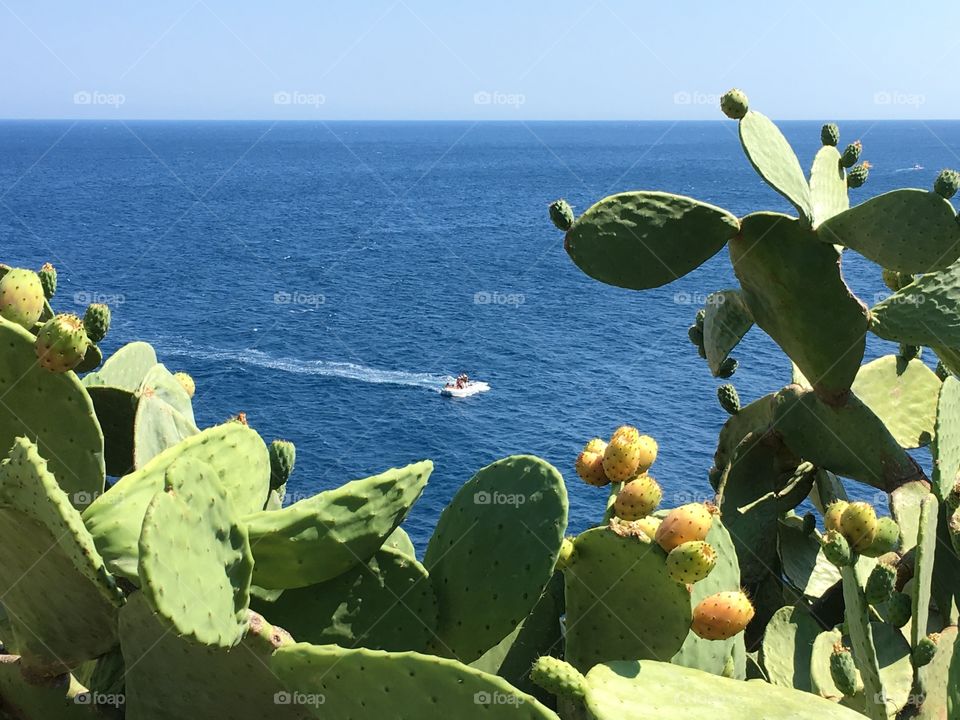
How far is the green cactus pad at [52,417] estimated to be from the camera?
2061 mm

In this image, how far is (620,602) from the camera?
2070 millimetres

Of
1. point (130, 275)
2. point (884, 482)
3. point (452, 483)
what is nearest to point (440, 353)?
point (452, 483)

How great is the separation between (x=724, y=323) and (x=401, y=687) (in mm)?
2649

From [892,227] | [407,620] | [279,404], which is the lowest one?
[279,404]

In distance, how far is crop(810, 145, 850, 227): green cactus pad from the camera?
3.58 m

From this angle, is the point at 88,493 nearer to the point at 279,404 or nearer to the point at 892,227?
the point at 892,227

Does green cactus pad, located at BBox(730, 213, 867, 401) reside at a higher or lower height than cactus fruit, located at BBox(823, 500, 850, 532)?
higher

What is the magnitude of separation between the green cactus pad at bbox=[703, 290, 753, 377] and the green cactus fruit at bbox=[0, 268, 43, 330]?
2395 mm

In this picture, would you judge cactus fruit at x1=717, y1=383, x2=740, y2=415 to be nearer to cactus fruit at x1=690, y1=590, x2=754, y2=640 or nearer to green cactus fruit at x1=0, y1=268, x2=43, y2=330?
cactus fruit at x1=690, y1=590, x2=754, y2=640

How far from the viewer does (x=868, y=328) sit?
3.44 metres

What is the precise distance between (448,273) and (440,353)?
48.9 feet

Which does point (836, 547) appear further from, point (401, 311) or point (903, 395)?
point (401, 311)

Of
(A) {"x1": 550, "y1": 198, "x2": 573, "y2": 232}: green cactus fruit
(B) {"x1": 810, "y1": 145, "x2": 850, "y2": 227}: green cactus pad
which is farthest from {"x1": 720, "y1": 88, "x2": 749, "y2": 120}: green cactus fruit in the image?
(A) {"x1": 550, "y1": 198, "x2": 573, "y2": 232}: green cactus fruit

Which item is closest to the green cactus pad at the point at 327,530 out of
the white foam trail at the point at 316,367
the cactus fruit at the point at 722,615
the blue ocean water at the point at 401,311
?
the cactus fruit at the point at 722,615
